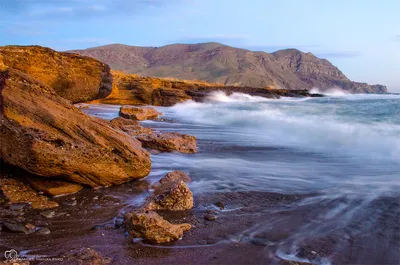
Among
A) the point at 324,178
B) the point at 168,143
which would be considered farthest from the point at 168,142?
the point at 324,178

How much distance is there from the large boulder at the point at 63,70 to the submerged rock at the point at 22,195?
2820mm

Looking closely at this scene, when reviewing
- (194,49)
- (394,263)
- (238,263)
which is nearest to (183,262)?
(238,263)

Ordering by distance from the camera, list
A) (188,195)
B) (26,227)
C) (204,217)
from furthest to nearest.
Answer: (188,195) < (204,217) < (26,227)

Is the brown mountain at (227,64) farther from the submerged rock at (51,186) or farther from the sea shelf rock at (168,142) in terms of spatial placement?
the submerged rock at (51,186)

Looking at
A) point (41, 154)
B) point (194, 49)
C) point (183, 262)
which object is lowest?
point (183, 262)

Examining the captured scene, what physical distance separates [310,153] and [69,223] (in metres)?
5.85

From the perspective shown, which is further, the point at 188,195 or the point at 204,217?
the point at 188,195

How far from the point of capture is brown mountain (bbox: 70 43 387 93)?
121 m

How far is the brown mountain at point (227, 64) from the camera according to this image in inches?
4771

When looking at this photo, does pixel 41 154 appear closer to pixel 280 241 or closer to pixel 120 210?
pixel 120 210

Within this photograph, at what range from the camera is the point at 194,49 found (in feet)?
539

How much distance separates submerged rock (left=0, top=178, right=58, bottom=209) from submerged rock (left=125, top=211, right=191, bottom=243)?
1.18m

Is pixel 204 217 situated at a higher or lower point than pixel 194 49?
lower

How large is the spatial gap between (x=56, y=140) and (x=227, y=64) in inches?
5252
